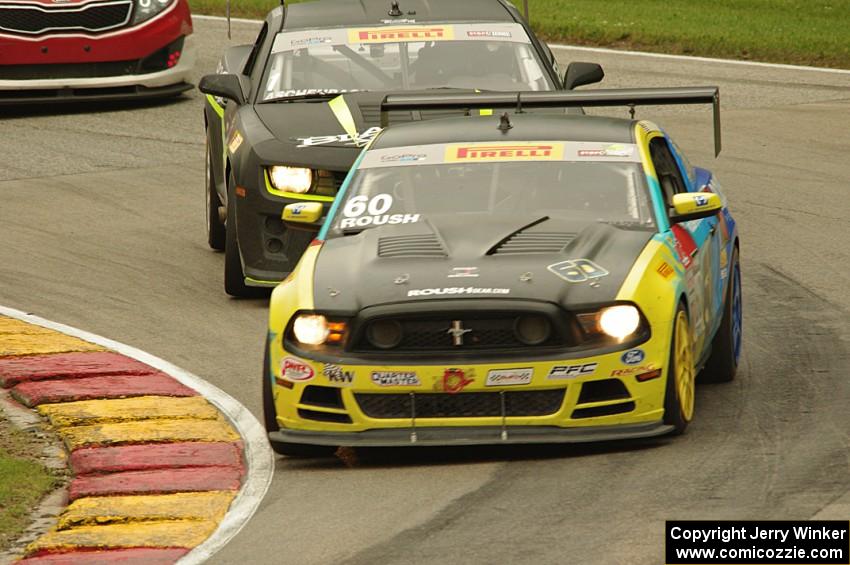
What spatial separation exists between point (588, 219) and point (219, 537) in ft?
8.38

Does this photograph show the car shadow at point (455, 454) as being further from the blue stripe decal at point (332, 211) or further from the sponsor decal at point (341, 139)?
the sponsor decal at point (341, 139)

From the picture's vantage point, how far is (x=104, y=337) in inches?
426

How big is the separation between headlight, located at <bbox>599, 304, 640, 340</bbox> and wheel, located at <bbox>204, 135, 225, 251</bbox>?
18.2 feet

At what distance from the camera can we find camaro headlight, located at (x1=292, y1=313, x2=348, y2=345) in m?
8.16

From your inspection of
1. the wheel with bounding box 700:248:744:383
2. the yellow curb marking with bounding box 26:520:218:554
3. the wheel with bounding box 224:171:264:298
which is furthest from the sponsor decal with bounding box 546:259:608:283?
the wheel with bounding box 224:171:264:298

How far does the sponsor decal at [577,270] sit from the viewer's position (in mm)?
8180

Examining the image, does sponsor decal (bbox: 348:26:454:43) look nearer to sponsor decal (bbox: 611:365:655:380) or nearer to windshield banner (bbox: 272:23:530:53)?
windshield banner (bbox: 272:23:530:53)

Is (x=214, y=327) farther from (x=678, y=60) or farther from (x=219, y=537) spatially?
(x=678, y=60)

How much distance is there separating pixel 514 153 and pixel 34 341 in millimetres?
3039

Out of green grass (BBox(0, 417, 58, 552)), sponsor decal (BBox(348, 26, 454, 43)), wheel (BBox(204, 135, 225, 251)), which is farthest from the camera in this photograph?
wheel (BBox(204, 135, 225, 251))

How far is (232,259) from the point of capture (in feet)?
38.3

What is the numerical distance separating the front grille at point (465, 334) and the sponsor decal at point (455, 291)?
0.37 ft

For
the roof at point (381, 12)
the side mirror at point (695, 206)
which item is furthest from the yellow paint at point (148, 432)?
the roof at point (381, 12)

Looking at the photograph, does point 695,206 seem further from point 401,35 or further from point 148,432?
point 401,35
